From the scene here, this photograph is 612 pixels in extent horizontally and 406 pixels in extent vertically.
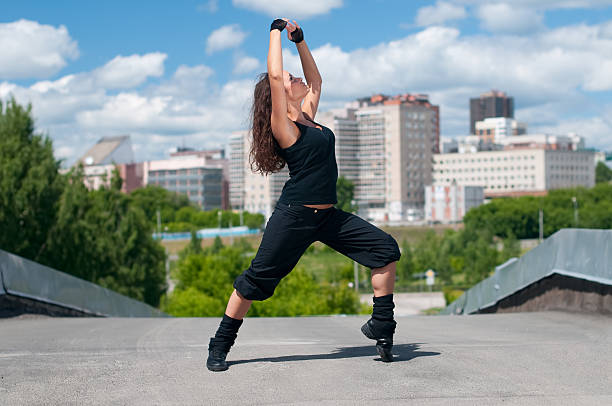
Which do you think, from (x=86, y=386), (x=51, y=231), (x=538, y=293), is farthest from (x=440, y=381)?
(x=51, y=231)

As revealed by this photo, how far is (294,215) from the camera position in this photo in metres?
4.92

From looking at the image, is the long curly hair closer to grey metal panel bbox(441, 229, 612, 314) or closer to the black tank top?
the black tank top

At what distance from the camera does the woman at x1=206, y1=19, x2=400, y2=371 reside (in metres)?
4.92

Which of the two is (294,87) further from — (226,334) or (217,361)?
(217,361)

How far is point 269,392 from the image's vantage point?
4.20 m

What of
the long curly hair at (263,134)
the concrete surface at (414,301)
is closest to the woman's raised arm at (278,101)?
the long curly hair at (263,134)

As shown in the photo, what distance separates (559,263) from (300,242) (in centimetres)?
586

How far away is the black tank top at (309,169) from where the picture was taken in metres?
4.92

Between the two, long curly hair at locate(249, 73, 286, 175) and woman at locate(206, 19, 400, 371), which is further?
long curly hair at locate(249, 73, 286, 175)

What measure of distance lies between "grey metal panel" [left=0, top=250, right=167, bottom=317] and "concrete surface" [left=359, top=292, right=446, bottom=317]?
147 ft

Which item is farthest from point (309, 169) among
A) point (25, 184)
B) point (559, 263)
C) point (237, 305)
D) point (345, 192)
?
point (345, 192)

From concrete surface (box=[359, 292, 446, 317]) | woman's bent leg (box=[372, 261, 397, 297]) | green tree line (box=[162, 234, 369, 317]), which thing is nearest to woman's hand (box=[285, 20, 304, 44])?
woman's bent leg (box=[372, 261, 397, 297])

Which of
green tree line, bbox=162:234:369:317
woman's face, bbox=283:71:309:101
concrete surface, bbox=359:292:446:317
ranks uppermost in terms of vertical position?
woman's face, bbox=283:71:309:101

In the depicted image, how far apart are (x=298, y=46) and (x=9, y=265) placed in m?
6.51
